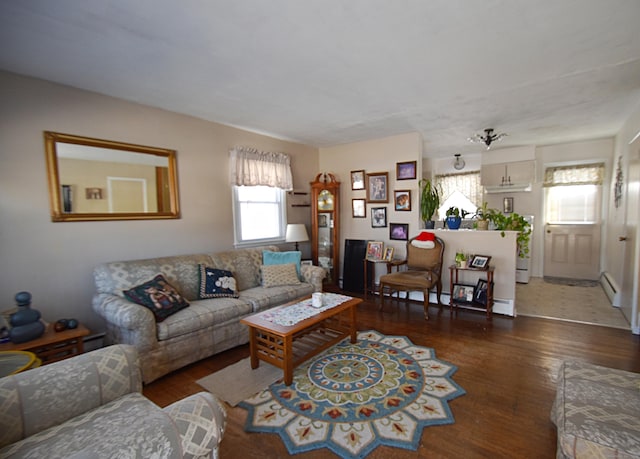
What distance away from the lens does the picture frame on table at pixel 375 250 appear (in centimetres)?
452

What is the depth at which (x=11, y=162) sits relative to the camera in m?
2.33

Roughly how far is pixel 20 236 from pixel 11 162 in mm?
613

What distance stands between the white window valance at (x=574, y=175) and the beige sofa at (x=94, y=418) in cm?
658

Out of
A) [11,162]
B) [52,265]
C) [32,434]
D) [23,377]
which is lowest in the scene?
[32,434]

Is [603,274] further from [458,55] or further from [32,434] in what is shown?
[32,434]

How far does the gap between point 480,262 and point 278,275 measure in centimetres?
263

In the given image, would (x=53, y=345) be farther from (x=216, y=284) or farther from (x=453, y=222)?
(x=453, y=222)

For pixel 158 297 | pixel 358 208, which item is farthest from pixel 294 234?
pixel 158 297

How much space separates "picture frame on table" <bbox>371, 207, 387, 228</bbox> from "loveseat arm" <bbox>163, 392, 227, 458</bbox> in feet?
12.5

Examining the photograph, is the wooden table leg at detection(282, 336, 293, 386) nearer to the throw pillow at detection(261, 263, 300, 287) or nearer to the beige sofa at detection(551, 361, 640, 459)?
the throw pillow at detection(261, 263, 300, 287)

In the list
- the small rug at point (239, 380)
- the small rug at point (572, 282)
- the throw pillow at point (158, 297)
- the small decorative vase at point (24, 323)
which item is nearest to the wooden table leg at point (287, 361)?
the small rug at point (239, 380)

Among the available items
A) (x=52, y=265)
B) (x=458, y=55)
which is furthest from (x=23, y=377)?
(x=458, y=55)

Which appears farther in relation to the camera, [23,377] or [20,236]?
[20,236]

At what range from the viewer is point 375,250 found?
457 cm
